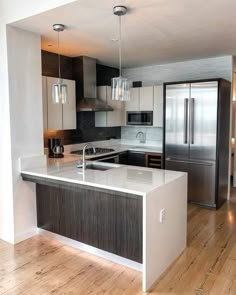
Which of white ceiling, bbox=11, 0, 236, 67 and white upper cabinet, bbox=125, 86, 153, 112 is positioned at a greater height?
white ceiling, bbox=11, 0, 236, 67

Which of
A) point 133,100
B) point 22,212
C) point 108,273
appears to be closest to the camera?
point 108,273

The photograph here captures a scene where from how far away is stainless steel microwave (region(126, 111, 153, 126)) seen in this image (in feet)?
17.5

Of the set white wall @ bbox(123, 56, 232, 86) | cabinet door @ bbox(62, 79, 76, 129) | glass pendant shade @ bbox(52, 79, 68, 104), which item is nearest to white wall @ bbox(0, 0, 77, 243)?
glass pendant shade @ bbox(52, 79, 68, 104)

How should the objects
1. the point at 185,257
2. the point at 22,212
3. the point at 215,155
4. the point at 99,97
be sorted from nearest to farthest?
the point at 185,257 < the point at 22,212 < the point at 215,155 < the point at 99,97

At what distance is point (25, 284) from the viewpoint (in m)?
2.51

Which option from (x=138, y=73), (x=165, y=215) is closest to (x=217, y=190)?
(x=165, y=215)

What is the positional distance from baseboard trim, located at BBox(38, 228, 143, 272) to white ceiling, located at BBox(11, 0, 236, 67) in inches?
98.0

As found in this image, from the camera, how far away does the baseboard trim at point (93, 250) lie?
8.97 ft

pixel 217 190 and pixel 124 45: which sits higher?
pixel 124 45

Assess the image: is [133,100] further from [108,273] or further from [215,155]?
[108,273]

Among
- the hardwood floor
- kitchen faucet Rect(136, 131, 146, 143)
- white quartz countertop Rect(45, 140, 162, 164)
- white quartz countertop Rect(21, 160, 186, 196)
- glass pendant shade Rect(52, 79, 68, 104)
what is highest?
glass pendant shade Rect(52, 79, 68, 104)

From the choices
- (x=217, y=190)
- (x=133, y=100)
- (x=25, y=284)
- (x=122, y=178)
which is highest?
(x=133, y=100)

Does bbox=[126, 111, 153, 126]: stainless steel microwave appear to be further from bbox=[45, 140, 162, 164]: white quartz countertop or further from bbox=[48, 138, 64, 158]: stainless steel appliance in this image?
bbox=[48, 138, 64, 158]: stainless steel appliance

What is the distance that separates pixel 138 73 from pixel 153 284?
14.5ft
